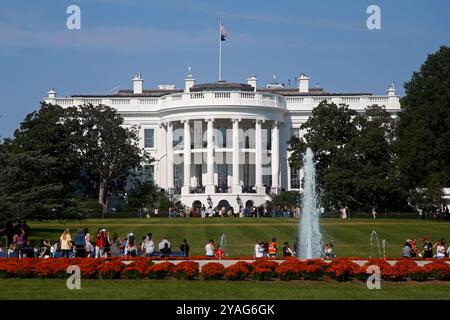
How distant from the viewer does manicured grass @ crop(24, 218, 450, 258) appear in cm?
4697

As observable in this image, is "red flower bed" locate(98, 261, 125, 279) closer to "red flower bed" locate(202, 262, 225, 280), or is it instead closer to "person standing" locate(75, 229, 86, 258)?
"red flower bed" locate(202, 262, 225, 280)

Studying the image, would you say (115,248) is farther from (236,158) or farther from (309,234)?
(236,158)

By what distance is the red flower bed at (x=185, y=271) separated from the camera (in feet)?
95.2

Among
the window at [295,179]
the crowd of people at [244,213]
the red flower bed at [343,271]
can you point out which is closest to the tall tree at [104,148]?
the crowd of people at [244,213]

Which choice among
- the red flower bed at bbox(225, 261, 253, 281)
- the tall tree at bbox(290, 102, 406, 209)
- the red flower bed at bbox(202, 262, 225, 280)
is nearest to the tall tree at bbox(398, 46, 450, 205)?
the tall tree at bbox(290, 102, 406, 209)

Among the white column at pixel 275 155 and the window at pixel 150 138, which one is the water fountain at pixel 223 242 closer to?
the white column at pixel 275 155

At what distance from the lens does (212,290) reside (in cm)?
2606

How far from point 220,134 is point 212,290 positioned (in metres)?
80.8

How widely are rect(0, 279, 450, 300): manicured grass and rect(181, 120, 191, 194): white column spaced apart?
7117 centimetres

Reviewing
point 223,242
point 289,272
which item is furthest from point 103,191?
point 289,272

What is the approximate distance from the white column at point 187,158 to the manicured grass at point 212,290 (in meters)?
71.2

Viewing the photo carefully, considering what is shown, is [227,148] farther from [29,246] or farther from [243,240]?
[29,246]
